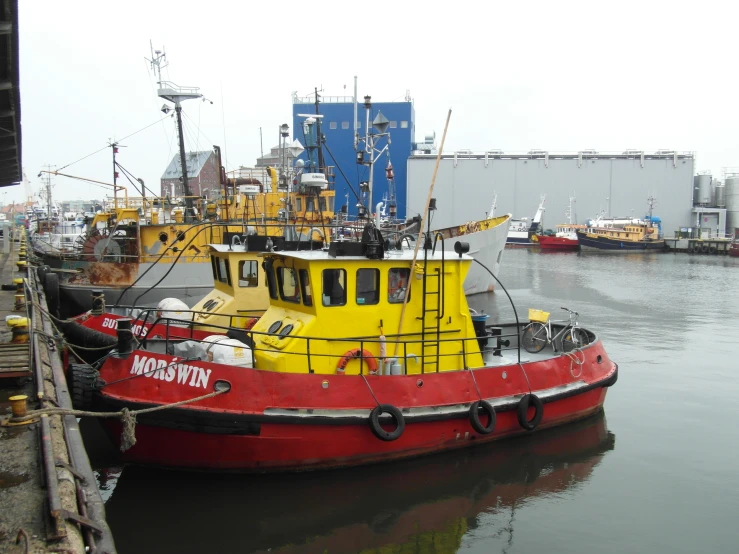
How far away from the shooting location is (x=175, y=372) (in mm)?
7301

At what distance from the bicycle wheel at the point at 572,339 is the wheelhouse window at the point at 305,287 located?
4645 mm

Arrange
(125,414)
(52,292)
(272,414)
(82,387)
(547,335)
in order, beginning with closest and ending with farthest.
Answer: (125,414), (272,414), (82,387), (547,335), (52,292)

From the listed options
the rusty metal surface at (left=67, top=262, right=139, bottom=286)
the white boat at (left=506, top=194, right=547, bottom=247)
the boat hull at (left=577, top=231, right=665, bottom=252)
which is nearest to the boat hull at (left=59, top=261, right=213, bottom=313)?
the rusty metal surface at (left=67, top=262, right=139, bottom=286)

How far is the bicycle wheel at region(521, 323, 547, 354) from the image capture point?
434 inches

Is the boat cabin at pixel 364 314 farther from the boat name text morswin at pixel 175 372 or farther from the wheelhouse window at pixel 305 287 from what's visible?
the boat name text morswin at pixel 175 372

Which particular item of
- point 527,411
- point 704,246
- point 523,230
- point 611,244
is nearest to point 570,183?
point 523,230

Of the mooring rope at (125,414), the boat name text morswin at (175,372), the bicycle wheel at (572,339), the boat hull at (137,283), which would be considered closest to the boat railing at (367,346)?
the boat name text morswin at (175,372)

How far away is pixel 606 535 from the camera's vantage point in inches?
275

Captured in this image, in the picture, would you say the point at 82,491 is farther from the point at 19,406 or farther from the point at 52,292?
the point at 52,292

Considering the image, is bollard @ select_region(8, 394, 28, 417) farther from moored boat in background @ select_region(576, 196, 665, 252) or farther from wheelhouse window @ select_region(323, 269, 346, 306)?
moored boat in background @ select_region(576, 196, 665, 252)

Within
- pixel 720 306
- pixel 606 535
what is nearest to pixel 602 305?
pixel 720 306

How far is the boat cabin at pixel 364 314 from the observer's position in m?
8.03

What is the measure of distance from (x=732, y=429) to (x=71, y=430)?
947 centimetres

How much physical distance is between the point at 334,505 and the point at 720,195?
214ft
